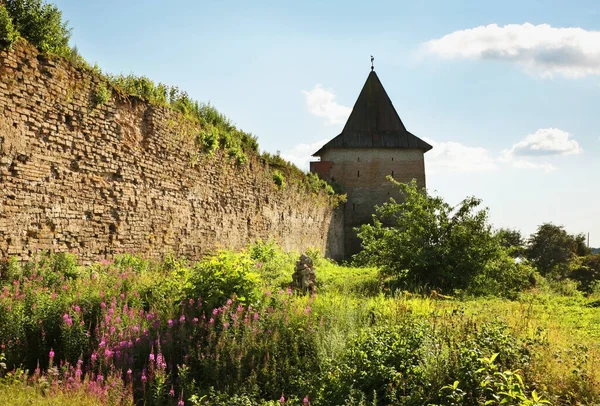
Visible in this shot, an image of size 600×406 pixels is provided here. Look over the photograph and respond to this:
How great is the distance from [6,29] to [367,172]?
98.1ft

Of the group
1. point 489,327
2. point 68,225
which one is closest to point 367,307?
point 489,327

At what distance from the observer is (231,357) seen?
598cm

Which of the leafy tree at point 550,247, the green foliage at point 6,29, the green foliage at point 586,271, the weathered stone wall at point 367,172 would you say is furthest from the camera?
the leafy tree at point 550,247

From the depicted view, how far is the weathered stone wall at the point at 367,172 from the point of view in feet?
119

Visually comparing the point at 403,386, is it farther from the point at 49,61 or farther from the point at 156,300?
the point at 49,61

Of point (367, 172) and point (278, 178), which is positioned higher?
point (367, 172)

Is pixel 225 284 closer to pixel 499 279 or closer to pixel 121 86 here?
pixel 121 86

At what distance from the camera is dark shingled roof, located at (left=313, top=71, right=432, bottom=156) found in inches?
1467

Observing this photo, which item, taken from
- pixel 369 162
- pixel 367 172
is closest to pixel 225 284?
pixel 367 172

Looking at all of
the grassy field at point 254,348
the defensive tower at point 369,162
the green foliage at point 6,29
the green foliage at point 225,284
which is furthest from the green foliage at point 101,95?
the defensive tower at point 369,162

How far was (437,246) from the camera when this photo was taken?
13.4 m

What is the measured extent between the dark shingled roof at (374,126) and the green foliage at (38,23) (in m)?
28.7

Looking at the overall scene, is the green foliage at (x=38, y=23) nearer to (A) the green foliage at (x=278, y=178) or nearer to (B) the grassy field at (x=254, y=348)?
(B) the grassy field at (x=254, y=348)

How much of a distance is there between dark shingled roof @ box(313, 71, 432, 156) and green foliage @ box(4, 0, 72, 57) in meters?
28.7
